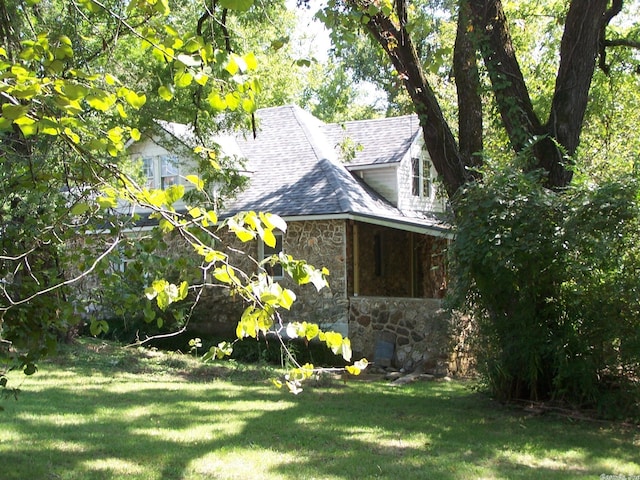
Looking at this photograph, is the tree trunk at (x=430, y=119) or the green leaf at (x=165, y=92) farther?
the tree trunk at (x=430, y=119)

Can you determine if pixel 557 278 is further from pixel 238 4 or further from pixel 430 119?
pixel 238 4

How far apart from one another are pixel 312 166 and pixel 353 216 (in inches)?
129

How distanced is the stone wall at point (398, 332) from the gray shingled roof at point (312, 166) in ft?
6.15

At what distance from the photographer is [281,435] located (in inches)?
309

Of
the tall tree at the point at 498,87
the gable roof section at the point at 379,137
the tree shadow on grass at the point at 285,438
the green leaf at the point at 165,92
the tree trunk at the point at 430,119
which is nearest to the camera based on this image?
the green leaf at the point at 165,92

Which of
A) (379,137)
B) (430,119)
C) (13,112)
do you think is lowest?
(13,112)

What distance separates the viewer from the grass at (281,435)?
21.1ft

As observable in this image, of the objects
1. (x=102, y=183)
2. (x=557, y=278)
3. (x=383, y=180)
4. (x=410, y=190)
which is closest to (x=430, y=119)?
(x=557, y=278)

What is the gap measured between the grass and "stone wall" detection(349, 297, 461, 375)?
2913 mm

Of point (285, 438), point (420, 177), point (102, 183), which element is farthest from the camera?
point (420, 177)

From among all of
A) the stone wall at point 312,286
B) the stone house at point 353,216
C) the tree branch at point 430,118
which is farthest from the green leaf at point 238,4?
the stone wall at point 312,286

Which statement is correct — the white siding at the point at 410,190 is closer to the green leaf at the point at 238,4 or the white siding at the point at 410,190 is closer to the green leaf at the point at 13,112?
the green leaf at the point at 238,4

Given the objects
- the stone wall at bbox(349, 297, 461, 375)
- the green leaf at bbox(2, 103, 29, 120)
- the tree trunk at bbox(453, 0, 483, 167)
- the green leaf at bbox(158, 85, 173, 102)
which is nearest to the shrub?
the tree trunk at bbox(453, 0, 483, 167)

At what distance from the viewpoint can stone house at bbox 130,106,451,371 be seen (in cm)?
1568
